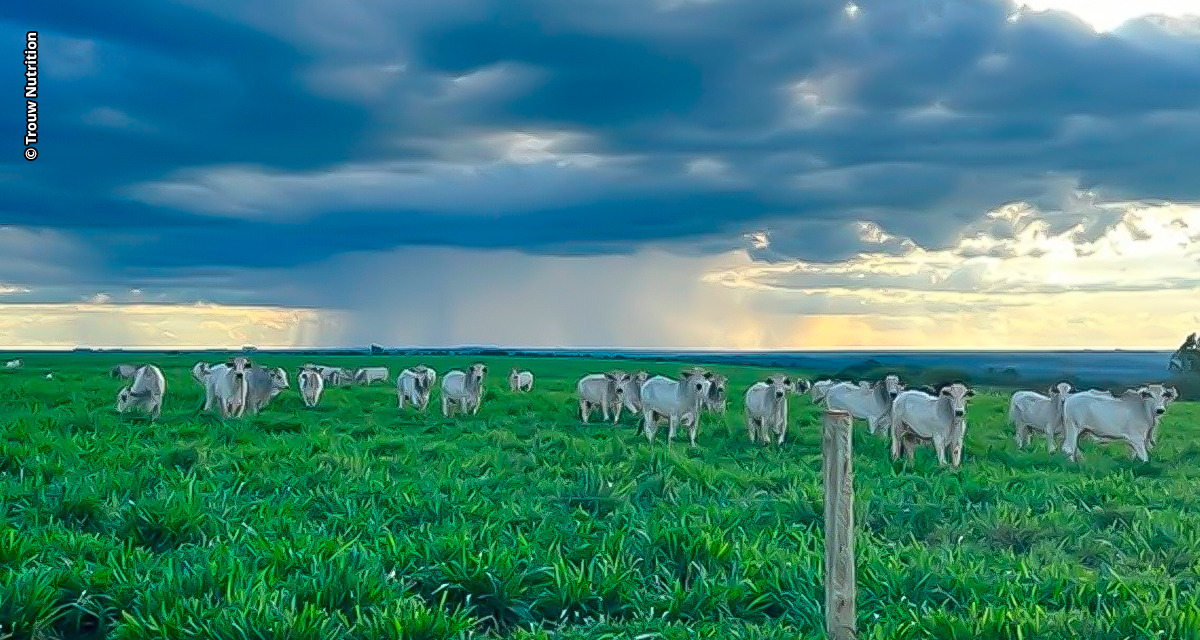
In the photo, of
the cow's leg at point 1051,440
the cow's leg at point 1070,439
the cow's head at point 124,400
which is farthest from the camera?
the cow's head at point 124,400

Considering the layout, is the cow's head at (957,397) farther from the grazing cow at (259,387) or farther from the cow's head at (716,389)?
the grazing cow at (259,387)

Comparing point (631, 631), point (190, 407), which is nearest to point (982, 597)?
point (631, 631)

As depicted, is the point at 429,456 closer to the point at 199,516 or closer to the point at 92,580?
the point at 199,516

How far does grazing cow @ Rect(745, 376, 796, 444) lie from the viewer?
20891 mm

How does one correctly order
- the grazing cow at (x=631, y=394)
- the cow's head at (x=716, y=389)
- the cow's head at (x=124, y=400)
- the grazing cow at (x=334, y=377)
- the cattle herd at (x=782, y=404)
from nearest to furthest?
the cattle herd at (x=782, y=404)
the cow's head at (x=124, y=400)
the cow's head at (x=716, y=389)
the grazing cow at (x=631, y=394)
the grazing cow at (x=334, y=377)

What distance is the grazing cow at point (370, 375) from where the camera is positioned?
47344mm

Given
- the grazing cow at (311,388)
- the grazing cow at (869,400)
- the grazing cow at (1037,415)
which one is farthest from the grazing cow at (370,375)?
the grazing cow at (1037,415)

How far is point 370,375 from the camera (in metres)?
49.8

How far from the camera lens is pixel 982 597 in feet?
26.0

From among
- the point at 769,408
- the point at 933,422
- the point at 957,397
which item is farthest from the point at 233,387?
the point at 957,397

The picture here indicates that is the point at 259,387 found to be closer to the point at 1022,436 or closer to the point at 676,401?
the point at 676,401

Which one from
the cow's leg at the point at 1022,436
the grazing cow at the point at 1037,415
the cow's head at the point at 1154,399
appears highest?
the cow's head at the point at 1154,399

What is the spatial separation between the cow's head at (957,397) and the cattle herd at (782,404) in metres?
0.02

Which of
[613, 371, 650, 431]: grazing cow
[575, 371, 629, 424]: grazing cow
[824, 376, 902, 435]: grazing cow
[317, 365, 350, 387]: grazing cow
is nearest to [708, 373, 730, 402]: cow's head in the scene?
[613, 371, 650, 431]: grazing cow
